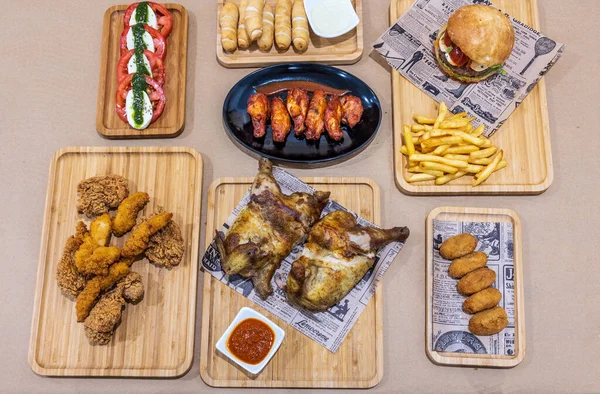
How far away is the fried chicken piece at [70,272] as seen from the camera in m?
3.14

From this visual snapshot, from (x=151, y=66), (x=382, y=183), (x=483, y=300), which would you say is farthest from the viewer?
(x=151, y=66)

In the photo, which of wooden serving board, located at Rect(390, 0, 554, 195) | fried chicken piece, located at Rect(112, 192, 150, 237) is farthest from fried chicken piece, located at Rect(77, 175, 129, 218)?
wooden serving board, located at Rect(390, 0, 554, 195)

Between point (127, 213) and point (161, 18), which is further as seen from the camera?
point (161, 18)

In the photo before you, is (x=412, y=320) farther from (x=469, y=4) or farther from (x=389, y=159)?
(x=469, y=4)

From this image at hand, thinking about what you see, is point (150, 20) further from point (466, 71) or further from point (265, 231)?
point (466, 71)

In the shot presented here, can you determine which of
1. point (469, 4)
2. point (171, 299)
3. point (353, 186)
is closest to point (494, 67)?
point (469, 4)

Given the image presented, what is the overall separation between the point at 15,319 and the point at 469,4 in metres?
3.66

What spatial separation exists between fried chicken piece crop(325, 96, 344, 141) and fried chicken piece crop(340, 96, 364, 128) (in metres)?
0.03

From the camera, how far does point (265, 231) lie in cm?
310

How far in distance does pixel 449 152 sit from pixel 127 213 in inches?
80.4

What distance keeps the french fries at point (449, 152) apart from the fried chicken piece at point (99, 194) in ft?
5.98

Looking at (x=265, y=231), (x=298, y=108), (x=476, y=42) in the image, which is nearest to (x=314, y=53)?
(x=298, y=108)

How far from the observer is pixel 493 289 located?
3.23 m

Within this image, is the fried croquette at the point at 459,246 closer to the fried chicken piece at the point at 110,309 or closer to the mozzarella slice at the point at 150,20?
the fried chicken piece at the point at 110,309
